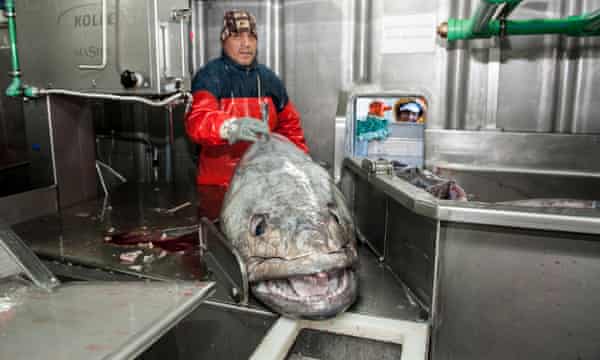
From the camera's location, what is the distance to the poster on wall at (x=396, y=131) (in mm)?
2451

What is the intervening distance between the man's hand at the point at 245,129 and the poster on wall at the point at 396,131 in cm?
65

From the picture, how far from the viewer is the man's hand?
205cm

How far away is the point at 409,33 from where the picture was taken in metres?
3.07

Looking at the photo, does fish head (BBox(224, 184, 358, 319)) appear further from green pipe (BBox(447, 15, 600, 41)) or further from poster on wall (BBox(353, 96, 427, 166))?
green pipe (BBox(447, 15, 600, 41))

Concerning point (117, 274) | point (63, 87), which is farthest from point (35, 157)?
point (117, 274)

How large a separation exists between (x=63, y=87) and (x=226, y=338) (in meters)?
1.59

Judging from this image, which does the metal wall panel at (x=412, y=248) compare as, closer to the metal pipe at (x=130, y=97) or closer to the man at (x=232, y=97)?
the metal pipe at (x=130, y=97)

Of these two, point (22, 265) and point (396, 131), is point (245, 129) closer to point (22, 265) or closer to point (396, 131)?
point (396, 131)

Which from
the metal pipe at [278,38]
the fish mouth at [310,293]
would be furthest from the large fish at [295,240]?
the metal pipe at [278,38]

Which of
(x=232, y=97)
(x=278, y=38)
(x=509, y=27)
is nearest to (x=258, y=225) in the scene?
(x=232, y=97)

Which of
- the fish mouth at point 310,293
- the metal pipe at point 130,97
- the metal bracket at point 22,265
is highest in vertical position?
the metal pipe at point 130,97

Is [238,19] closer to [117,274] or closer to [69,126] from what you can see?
[69,126]

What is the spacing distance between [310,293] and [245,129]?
3.63 ft

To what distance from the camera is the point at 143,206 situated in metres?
2.40
